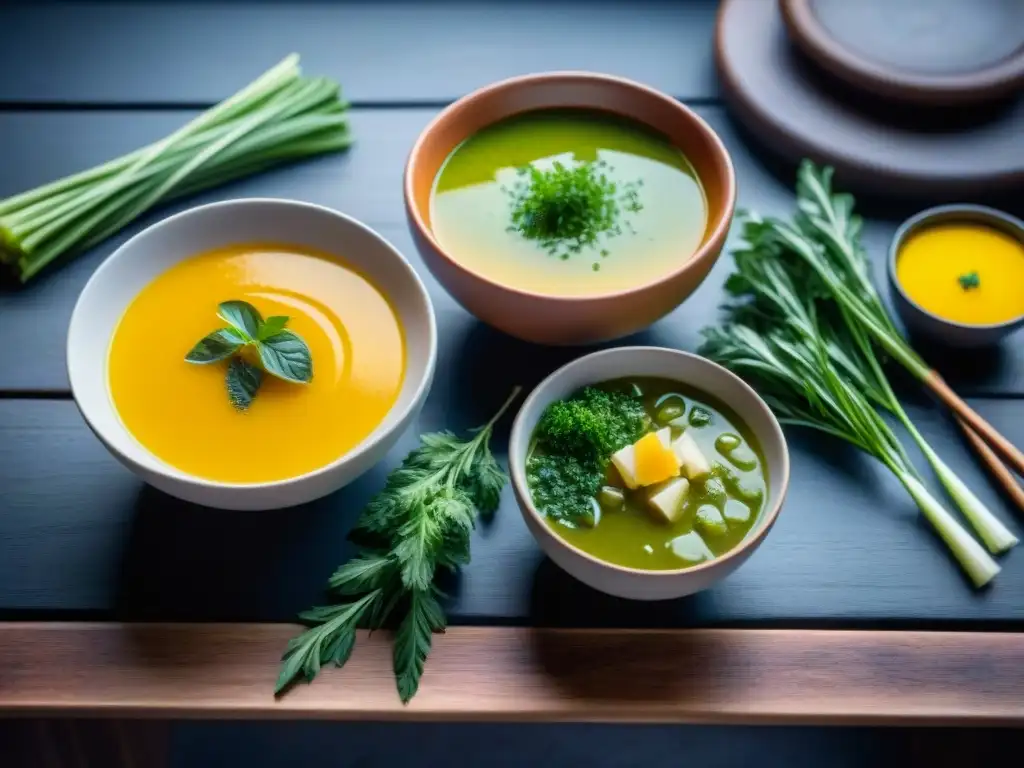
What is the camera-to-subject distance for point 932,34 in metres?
1.64

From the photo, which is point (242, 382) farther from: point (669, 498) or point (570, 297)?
point (669, 498)

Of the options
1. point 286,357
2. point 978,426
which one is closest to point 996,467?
point 978,426

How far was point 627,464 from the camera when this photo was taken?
1146 mm

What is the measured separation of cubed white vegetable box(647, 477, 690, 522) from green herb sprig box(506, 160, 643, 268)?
0.31m

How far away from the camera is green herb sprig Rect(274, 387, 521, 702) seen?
1.11 metres

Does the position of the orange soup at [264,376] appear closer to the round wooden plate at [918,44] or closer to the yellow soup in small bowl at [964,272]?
the yellow soup in small bowl at [964,272]

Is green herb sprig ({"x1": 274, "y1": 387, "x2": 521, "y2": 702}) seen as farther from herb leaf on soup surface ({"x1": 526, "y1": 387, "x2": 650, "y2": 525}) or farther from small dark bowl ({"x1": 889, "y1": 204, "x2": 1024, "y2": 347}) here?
small dark bowl ({"x1": 889, "y1": 204, "x2": 1024, "y2": 347})

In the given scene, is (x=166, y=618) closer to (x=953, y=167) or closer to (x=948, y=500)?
(x=948, y=500)

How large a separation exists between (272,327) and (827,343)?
68 cm

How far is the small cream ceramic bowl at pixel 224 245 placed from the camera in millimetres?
1108

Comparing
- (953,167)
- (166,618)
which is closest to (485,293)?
(166,618)

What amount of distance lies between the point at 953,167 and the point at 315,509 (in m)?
0.99

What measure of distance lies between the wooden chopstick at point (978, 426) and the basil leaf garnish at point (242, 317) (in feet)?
2.67

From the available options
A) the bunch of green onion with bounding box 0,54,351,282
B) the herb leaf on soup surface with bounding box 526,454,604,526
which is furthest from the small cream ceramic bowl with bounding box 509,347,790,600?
the bunch of green onion with bounding box 0,54,351,282
